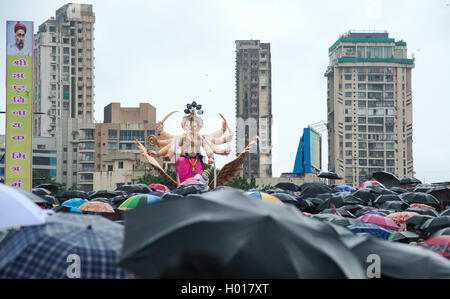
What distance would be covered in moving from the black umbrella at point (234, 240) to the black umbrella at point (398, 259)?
1.87 ft

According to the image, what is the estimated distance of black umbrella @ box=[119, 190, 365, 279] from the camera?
4.24 m

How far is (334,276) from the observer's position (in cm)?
454

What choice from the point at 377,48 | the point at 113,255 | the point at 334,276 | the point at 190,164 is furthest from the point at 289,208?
the point at 377,48

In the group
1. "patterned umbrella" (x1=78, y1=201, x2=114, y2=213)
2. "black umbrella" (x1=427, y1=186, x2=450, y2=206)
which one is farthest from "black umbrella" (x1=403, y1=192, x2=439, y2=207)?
"patterned umbrella" (x1=78, y1=201, x2=114, y2=213)

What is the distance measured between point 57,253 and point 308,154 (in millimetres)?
65409

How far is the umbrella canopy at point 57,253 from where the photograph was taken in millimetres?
4582

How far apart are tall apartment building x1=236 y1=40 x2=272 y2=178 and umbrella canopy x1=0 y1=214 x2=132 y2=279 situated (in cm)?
9315

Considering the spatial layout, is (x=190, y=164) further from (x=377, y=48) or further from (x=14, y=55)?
(x=377, y=48)

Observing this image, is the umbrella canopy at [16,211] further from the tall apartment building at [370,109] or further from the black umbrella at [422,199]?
the tall apartment building at [370,109]

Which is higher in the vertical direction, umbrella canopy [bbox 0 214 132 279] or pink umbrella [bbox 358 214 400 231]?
umbrella canopy [bbox 0 214 132 279]

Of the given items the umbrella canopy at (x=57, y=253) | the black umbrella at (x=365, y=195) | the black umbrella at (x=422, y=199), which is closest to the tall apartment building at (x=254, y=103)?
the black umbrella at (x=365, y=195)

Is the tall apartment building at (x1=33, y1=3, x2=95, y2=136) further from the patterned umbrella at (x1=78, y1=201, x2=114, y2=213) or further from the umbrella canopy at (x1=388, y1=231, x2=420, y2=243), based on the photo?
the umbrella canopy at (x1=388, y1=231, x2=420, y2=243)

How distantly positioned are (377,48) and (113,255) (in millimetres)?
91270

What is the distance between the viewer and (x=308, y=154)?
6938cm
